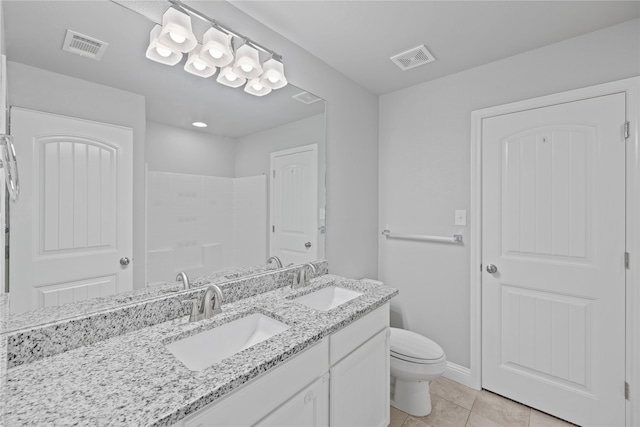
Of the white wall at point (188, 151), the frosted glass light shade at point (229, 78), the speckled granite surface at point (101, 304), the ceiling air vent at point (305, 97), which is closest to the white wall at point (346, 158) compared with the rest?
the ceiling air vent at point (305, 97)

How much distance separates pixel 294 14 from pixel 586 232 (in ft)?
7.00

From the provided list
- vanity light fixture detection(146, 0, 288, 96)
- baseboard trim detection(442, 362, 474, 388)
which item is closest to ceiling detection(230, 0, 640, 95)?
vanity light fixture detection(146, 0, 288, 96)

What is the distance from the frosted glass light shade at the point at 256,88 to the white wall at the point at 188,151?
1.09 ft

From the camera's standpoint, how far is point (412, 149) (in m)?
2.46

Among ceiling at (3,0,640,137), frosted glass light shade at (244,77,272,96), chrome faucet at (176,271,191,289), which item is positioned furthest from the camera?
frosted glass light shade at (244,77,272,96)

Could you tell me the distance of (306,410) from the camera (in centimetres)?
111

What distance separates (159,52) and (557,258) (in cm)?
250

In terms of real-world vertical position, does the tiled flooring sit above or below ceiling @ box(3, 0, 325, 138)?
below

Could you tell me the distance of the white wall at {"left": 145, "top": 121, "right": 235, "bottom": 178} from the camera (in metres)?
1.27

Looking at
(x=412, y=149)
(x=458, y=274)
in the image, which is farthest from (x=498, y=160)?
(x=458, y=274)

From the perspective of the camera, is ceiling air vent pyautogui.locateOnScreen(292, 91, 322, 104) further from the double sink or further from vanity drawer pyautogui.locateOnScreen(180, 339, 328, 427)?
vanity drawer pyautogui.locateOnScreen(180, 339, 328, 427)

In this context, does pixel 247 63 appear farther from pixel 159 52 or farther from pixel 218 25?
pixel 159 52

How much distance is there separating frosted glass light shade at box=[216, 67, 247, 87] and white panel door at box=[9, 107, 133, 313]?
566mm

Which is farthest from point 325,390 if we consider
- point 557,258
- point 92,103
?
point 557,258
